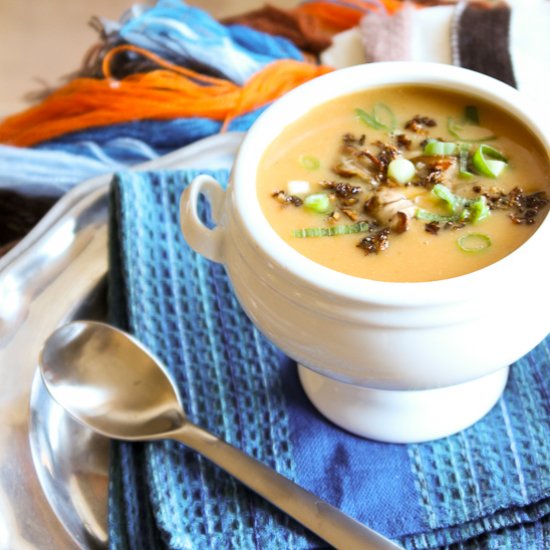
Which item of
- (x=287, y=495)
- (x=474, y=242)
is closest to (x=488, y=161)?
(x=474, y=242)

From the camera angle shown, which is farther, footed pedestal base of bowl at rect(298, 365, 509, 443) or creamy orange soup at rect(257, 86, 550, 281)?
footed pedestal base of bowl at rect(298, 365, 509, 443)

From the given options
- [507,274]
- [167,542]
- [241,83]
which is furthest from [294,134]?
[241,83]

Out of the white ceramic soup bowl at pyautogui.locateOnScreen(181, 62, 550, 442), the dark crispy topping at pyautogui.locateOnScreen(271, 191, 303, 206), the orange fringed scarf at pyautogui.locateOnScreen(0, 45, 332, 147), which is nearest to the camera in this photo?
the white ceramic soup bowl at pyautogui.locateOnScreen(181, 62, 550, 442)

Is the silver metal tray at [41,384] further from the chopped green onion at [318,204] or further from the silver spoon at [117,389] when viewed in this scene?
the chopped green onion at [318,204]

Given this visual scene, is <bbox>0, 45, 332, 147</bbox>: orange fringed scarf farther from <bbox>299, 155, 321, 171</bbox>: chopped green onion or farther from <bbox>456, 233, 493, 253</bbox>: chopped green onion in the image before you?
<bbox>456, 233, 493, 253</bbox>: chopped green onion

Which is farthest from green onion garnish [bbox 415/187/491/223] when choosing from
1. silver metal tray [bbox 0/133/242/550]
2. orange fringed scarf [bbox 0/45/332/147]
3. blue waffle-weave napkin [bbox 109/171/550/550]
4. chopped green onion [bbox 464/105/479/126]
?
orange fringed scarf [bbox 0/45/332/147]

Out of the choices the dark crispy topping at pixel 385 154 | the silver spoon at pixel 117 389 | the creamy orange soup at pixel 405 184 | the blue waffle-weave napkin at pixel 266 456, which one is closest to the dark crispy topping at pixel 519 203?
the creamy orange soup at pixel 405 184

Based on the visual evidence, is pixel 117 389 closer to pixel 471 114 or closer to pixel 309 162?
pixel 309 162
